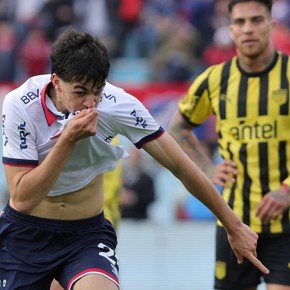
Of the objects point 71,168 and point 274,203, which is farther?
point 274,203

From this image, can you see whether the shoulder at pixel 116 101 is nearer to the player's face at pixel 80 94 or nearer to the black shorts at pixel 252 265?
the player's face at pixel 80 94

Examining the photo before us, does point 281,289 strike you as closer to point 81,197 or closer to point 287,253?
point 287,253

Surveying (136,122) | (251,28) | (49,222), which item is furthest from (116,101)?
(251,28)

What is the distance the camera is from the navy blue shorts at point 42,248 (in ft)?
17.0

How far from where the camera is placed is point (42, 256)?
521 cm

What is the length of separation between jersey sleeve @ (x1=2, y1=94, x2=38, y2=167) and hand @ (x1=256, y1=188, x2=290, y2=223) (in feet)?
5.44

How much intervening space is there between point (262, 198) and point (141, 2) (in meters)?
9.19

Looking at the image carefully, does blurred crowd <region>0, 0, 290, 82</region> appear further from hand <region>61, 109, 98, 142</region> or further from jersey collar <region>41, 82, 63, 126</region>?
hand <region>61, 109, 98, 142</region>

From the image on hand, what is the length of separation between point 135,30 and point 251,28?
28.1 feet

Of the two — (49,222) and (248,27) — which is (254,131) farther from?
(49,222)

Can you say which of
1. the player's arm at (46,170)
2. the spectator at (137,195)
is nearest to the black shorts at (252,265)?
the player's arm at (46,170)

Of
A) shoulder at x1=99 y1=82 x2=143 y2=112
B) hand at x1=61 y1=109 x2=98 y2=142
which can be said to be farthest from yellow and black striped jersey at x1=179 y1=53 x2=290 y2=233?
hand at x1=61 y1=109 x2=98 y2=142

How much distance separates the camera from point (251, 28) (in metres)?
6.21

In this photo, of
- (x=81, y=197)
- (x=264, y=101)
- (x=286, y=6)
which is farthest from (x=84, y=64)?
(x=286, y=6)
